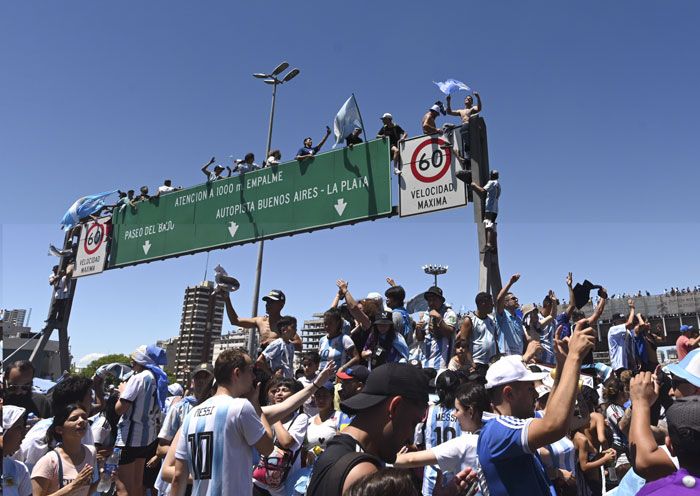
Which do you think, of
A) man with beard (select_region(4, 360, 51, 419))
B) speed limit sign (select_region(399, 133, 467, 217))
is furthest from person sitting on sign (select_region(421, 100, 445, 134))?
man with beard (select_region(4, 360, 51, 419))

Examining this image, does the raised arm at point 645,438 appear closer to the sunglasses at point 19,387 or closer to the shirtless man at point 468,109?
the sunglasses at point 19,387

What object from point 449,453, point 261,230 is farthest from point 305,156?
point 449,453

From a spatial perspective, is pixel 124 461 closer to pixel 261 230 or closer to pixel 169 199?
pixel 261 230

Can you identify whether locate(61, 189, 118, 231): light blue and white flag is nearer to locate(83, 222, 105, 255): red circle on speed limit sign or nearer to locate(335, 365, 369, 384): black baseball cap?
locate(83, 222, 105, 255): red circle on speed limit sign

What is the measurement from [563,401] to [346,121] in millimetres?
9765

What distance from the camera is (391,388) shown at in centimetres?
220

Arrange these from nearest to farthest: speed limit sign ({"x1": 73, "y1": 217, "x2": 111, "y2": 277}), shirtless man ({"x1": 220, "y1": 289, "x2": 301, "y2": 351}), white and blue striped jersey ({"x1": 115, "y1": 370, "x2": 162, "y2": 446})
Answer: white and blue striped jersey ({"x1": 115, "y1": 370, "x2": 162, "y2": 446}) < shirtless man ({"x1": 220, "y1": 289, "x2": 301, "y2": 351}) < speed limit sign ({"x1": 73, "y1": 217, "x2": 111, "y2": 277})

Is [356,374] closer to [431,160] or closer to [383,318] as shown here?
[383,318]

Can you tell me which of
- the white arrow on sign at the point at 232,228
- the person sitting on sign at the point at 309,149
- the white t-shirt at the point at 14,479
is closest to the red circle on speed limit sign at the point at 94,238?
the white arrow on sign at the point at 232,228

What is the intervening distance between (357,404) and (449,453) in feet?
4.22

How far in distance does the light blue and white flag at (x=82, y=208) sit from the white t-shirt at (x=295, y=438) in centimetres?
1315

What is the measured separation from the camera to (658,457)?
7.82 ft

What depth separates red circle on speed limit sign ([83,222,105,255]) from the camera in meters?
15.2

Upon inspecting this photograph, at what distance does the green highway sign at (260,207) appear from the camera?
10.7 meters
